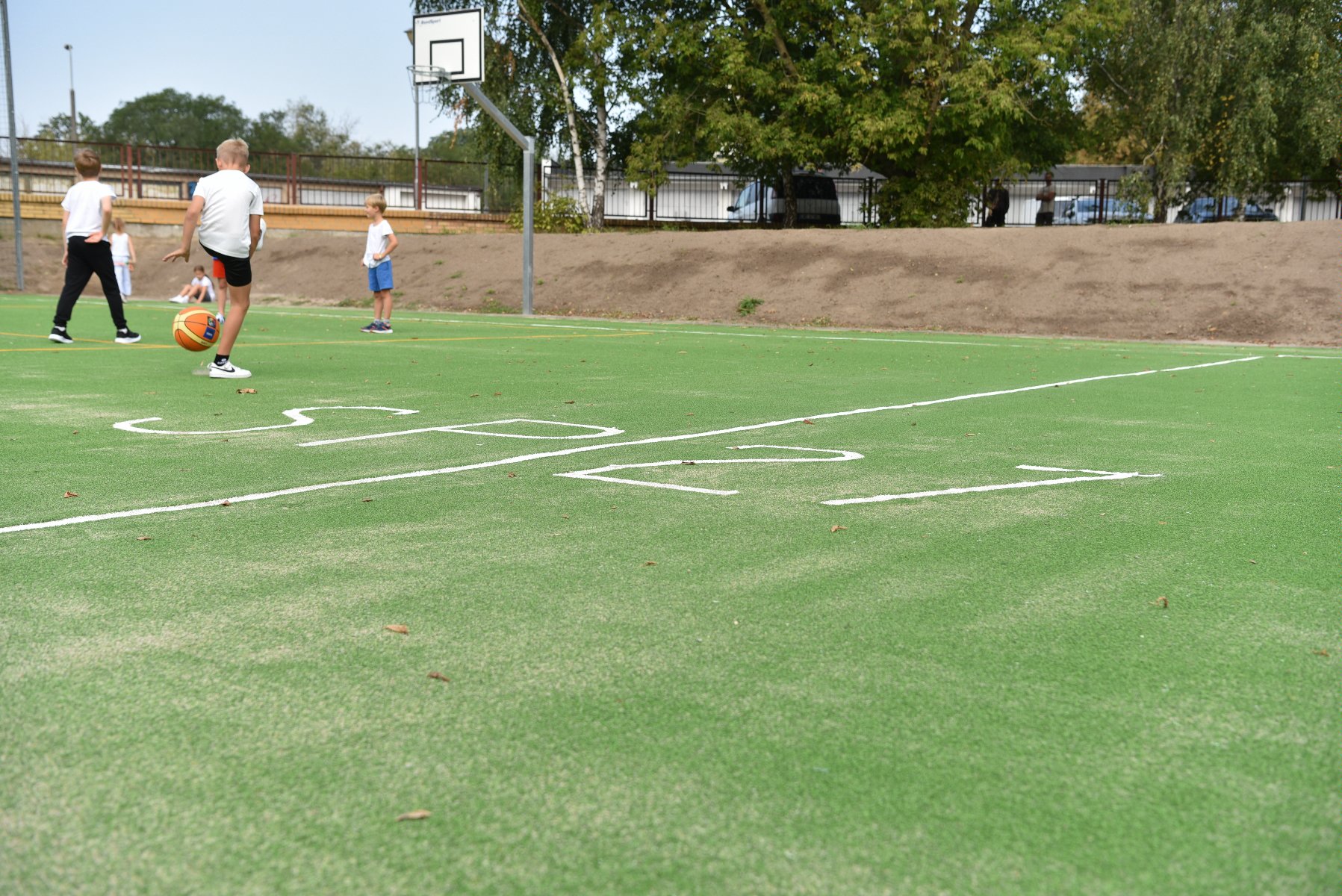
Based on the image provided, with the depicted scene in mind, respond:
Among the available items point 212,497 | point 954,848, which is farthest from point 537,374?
point 954,848

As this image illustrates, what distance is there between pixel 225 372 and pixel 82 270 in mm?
4998

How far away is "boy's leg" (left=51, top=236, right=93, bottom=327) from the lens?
47.7ft

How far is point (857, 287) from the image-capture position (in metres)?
27.6

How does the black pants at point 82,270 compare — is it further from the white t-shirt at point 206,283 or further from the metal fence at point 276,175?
the metal fence at point 276,175

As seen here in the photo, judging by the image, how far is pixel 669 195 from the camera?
1683 inches

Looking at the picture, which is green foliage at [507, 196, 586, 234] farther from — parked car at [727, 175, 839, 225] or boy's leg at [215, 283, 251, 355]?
boy's leg at [215, 283, 251, 355]

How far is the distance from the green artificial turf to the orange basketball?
175 inches

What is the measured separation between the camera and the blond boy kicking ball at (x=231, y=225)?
10.6 metres

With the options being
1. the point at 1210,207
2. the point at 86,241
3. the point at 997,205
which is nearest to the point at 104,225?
the point at 86,241

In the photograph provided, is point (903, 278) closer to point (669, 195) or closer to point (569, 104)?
point (569, 104)

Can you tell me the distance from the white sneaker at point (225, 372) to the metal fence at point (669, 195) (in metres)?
29.6

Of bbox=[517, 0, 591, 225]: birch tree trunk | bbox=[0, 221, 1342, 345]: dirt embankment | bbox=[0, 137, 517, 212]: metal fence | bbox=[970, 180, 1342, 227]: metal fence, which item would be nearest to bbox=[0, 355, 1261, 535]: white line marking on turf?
bbox=[0, 221, 1342, 345]: dirt embankment

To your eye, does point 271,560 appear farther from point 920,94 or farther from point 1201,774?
point 920,94

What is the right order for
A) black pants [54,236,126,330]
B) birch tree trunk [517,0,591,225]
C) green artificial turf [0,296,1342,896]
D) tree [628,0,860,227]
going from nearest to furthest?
green artificial turf [0,296,1342,896] < black pants [54,236,126,330] < tree [628,0,860,227] < birch tree trunk [517,0,591,225]
